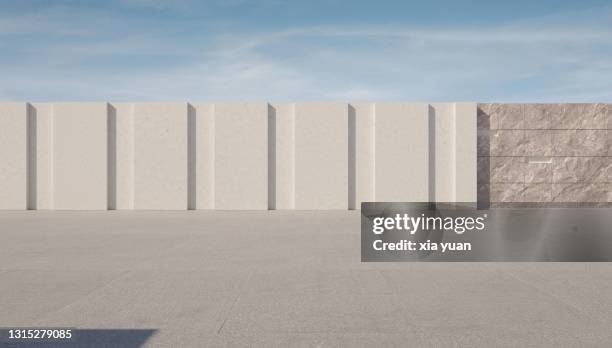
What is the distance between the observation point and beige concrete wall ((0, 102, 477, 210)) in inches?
977

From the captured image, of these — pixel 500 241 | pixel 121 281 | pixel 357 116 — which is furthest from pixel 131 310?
pixel 357 116

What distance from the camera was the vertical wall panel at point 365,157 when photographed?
82.2 ft

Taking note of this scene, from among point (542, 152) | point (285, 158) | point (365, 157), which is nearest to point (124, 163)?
point (285, 158)

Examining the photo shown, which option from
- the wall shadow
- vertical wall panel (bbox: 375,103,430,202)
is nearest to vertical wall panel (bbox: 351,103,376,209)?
vertical wall panel (bbox: 375,103,430,202)

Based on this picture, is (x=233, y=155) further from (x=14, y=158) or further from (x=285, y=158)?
(x=14, y=158)

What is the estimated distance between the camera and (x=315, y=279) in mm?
7691

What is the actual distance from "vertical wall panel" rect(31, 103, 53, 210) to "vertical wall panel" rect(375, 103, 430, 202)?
56.0ft

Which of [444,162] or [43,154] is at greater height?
[43,154]

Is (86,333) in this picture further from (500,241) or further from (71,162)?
(71,162)

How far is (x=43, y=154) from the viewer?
25234 millimetres

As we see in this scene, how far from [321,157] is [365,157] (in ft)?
7.60

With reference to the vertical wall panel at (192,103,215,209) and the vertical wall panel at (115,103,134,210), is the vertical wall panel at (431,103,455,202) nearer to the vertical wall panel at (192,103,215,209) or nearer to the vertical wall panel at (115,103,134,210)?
the vertical wall panel at (192,103,215,209)

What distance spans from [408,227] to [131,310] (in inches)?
215

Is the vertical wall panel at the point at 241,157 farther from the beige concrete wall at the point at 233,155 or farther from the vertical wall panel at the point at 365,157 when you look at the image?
the vertical wall panel at the point at 365,157
